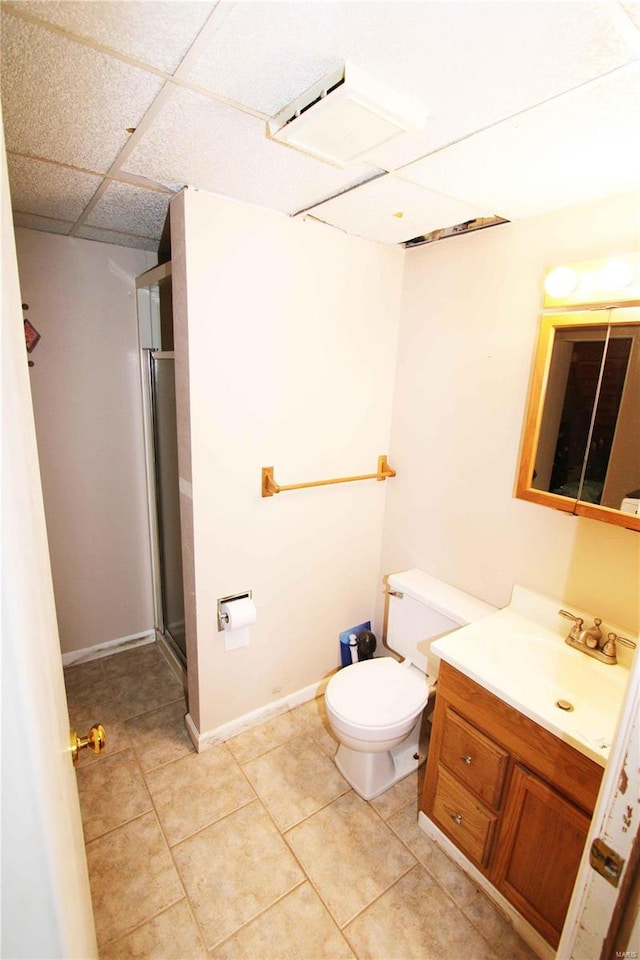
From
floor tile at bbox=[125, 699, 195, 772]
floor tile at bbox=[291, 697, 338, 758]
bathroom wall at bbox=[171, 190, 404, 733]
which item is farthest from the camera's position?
floor tile at bbox=[291, 697, 338, 758]

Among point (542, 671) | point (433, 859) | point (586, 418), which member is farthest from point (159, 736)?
point (586, 418)

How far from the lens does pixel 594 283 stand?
142 cm

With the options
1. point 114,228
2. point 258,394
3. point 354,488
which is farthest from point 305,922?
point 114,228

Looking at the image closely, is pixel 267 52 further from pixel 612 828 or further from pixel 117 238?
pixel 117 238

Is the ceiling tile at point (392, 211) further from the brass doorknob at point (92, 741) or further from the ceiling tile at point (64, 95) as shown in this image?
the brass doorknob at point (92, 741)

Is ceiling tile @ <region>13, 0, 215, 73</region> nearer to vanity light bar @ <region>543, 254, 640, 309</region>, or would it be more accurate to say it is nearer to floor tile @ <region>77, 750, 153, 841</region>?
vanity light bar @ <region>543, 254, 640, 309</region>

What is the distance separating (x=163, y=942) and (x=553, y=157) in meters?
2.62

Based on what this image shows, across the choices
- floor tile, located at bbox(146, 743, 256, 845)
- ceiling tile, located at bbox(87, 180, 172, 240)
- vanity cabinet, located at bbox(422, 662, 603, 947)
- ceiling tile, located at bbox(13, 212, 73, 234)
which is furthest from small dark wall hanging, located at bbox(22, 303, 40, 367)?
vanity cabinet, located at bbox(422, 662, 603, 947)

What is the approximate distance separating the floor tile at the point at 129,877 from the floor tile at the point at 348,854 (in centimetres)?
47

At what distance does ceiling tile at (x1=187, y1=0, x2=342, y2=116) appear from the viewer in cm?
74

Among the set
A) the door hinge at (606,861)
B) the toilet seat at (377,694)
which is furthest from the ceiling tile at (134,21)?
the toilet seat at (377,694)

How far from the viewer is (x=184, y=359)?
168 centimetres

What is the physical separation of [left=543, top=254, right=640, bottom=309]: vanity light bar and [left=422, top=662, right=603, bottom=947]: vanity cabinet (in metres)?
1.34

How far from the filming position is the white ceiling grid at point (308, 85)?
753 mm
